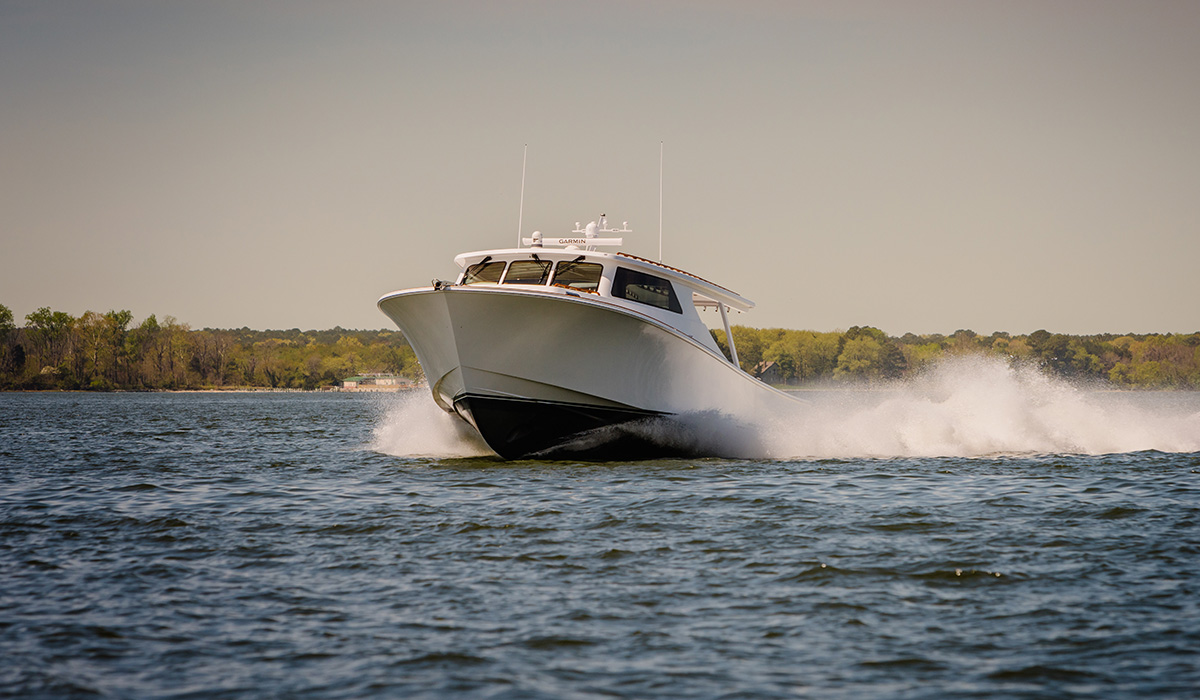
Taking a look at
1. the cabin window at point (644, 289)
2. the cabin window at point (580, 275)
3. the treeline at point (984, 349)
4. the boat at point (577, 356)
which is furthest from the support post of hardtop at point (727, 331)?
the treeline at point (984, 349)

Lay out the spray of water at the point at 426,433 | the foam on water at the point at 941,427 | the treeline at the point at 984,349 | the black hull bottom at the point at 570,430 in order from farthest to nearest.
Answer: the treeline at the point at 984,349 < the spray of water at the point at 426,433 < the foam on water at the point at 941,427 < the black hull bottom at the point at 570,430

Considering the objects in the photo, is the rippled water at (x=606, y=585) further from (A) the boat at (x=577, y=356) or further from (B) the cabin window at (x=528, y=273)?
(B) the cabin window at (x=528, y=273)

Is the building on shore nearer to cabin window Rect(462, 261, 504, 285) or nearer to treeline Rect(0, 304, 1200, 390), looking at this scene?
treeline Rect(0, 304, 1200, 390)

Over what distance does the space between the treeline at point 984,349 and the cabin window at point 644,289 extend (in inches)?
3407

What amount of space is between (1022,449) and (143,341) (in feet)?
509

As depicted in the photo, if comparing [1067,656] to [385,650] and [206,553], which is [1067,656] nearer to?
[385,650]

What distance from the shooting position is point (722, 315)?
18.3 metres

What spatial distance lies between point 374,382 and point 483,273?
144 metres

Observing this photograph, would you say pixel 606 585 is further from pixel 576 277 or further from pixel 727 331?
pixel 727 331

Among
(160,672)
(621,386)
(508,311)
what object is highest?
(508,311)

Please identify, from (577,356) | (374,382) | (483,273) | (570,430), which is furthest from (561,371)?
(374,382)

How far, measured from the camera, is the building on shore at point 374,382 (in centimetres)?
15250

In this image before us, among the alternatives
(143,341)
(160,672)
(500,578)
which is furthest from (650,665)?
(143,341)

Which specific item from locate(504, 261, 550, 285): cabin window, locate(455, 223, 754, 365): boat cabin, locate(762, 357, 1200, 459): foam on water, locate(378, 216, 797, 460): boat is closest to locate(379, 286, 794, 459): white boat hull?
locate(378, 216, 797, 460): boat
